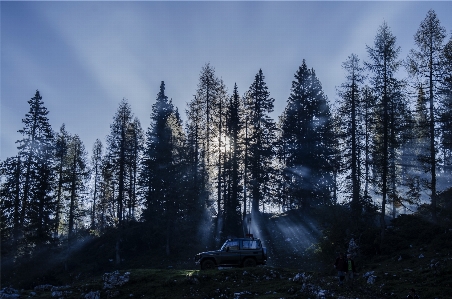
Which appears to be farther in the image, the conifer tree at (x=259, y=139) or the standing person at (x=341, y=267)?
the conifer tree at (x=259, y=139)

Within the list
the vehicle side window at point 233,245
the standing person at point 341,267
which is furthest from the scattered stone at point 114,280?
the standing person at point 341,267

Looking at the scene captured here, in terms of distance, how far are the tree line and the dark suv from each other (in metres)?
9.31

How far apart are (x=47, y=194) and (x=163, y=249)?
46.0ft

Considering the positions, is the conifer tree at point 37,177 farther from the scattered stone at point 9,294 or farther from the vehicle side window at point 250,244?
the vehicle side window at point 250,244

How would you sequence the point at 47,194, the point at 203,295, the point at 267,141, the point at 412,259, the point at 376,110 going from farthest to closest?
the point at 267,141
the point at 47,194
the point at 376,110
the point at 412,259
the point at 203,295

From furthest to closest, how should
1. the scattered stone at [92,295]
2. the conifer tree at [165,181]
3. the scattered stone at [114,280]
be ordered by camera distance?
the conifer tree at [165,181], the scattered stone at [114,280], the scattered stone at [92,295]

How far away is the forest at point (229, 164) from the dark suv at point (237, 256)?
22.5 ft

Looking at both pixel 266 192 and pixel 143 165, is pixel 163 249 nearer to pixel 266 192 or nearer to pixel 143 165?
pixel 143 165

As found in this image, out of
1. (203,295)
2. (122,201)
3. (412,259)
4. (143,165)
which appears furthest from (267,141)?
(203,295)

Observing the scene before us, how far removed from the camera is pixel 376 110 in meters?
32.2

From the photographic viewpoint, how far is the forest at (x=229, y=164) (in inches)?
1236

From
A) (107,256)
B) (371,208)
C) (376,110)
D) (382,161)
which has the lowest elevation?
(107,256)

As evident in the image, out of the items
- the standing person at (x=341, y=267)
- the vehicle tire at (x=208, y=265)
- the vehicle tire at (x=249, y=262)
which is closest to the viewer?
the standing person at (x=341, y=267)

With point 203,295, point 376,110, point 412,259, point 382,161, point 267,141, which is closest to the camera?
point 203,295
